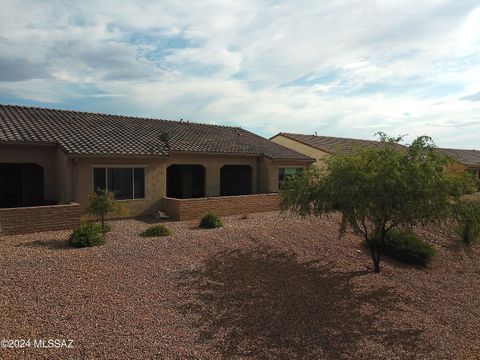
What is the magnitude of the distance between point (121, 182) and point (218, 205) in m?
4.66

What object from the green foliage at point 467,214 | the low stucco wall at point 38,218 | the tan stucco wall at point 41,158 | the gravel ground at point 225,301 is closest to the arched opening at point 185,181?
the tan stucco wall at point 41,158

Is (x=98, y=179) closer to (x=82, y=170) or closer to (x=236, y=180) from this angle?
(x=82, y=170)

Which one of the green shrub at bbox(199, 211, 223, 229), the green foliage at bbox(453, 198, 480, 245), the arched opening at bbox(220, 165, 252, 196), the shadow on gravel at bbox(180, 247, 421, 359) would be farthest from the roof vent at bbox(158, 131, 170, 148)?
the green foliage at bbox(453, 198, 480, 245)

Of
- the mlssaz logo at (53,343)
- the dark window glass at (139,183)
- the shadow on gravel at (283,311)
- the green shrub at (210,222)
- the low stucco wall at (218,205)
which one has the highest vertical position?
the dark window glass at (139,183)

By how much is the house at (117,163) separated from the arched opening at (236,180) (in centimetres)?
14

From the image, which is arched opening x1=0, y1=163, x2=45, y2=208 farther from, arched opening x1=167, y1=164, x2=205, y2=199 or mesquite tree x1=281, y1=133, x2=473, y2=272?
mesquite tree x1=281, y1=133, x2=473, y2=272

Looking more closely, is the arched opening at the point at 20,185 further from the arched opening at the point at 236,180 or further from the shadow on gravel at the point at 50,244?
the arched opening at the point at 236,180

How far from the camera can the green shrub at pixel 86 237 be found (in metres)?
10.8

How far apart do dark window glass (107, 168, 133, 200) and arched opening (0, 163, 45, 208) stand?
410 centimetres

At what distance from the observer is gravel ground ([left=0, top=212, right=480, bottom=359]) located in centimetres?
674

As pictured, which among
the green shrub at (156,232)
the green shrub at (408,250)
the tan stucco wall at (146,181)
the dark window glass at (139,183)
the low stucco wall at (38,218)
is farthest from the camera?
the dark window glass at (139,183)

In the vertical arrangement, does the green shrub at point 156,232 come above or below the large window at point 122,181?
below

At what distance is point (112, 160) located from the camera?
50.9 ft

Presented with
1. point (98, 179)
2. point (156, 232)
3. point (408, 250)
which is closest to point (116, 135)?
point (98, 179)
